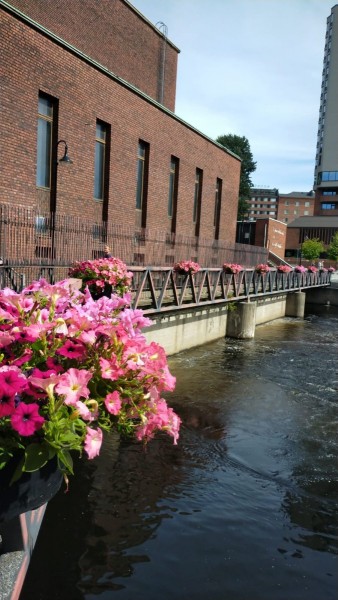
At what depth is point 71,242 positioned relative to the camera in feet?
45.4

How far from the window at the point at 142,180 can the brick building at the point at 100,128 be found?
4 centimetres

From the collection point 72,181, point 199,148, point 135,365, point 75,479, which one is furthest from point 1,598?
point 199,148

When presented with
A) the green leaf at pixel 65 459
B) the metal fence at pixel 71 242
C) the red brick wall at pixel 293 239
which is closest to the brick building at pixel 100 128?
the metal fence at pixel 71 242

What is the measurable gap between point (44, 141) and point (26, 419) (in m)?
13.9

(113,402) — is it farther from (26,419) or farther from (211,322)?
(211,322)

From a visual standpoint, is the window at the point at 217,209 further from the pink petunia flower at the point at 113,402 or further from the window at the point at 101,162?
the pink petunia flower at the point at 113,402

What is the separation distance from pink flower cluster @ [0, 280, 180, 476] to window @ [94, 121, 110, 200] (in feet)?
49.5

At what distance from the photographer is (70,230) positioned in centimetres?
1373

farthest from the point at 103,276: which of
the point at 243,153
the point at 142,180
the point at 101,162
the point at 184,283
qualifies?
the point at 243,153

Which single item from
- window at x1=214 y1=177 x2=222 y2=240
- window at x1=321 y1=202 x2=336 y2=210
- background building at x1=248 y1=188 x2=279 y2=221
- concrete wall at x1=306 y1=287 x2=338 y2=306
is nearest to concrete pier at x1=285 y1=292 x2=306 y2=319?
window at x1=214 y1=177 x2=222 y2=240

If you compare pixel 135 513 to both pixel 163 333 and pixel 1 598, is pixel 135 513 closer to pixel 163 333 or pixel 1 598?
pixel 1 598

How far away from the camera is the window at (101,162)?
56.5 ft

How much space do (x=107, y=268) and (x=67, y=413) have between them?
649 cm

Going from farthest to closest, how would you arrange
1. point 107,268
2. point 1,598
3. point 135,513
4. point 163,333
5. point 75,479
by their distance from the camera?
point 163,333, point 107,268, point 75,479, point 135,513, point 1,598
